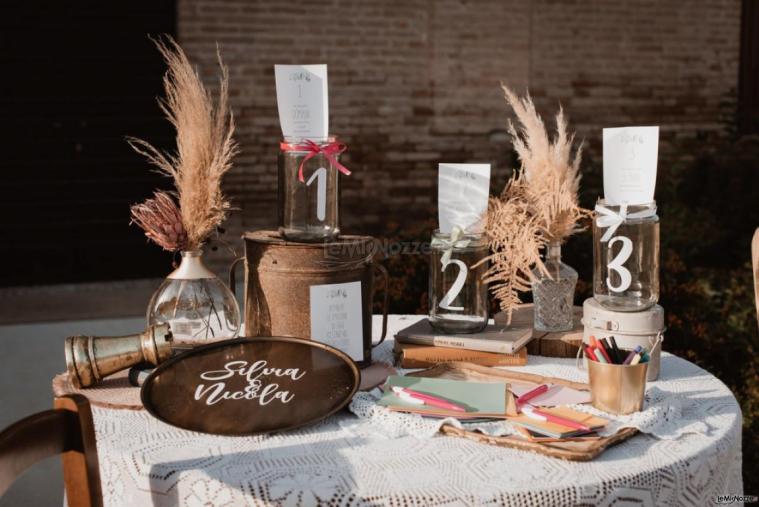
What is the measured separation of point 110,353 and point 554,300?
3.36 feet

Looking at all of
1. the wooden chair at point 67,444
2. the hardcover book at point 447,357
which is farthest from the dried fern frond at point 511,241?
the wooden chair at point 67,444

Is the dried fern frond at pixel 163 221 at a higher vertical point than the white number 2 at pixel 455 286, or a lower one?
higher

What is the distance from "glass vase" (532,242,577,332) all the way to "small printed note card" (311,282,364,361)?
47 centimetres

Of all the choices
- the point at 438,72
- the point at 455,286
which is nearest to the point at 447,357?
the point at 455,286

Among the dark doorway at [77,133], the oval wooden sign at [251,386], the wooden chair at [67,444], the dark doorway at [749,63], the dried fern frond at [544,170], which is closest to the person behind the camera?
the wooden chair at [67,444]

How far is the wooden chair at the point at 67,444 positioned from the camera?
3.90 feet

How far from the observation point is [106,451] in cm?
147

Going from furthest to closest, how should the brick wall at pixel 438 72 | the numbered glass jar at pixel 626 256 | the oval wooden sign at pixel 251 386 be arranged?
the brick wall at pixel 438 72 < the numbered glass jar at pixel 626 256 < the oval wooden sign at pixel 251 386

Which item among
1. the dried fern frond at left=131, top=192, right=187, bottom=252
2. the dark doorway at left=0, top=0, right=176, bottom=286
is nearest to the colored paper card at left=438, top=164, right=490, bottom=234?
the dried fern frond at left=131, top=192, right=187, bottom=252

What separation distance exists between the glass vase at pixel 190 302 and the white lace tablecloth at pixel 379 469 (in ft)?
1.07

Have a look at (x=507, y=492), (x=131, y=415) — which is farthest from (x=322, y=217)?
(x=507, y=492)

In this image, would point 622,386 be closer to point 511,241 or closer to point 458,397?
point 458,397

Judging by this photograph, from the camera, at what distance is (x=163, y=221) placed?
6.09 feet

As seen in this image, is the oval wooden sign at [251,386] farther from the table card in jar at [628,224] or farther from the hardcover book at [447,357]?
the table card in jar at [628,224]
